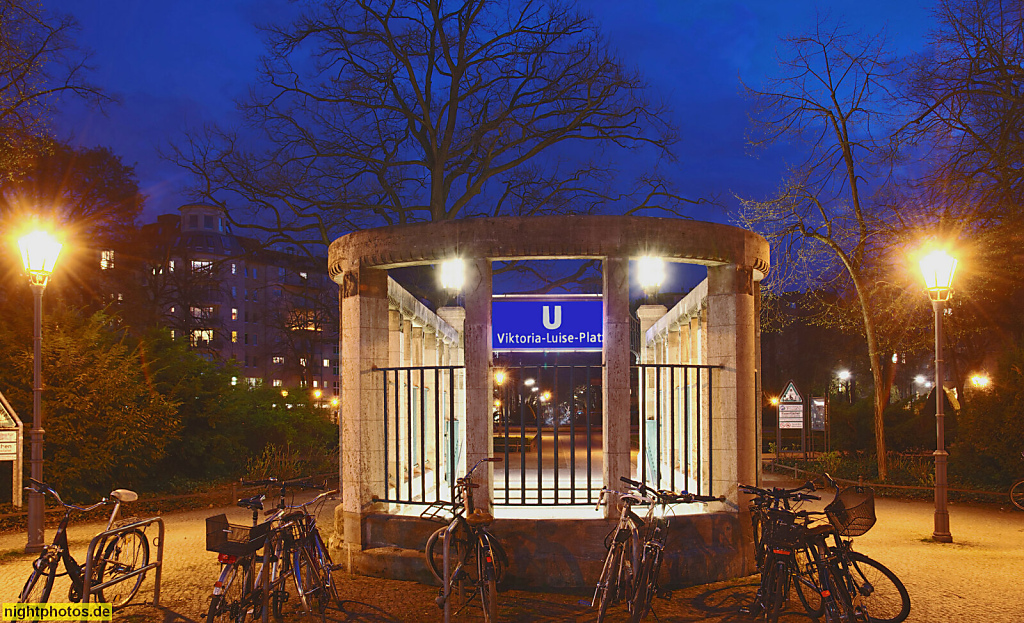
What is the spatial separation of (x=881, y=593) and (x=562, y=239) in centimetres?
411

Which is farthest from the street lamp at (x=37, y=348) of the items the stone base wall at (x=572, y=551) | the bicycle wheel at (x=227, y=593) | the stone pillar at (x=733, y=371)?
the stone pillar at (x=733, y=371)

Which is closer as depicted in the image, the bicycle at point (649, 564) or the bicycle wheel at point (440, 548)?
the bicycle at point (649, 564)

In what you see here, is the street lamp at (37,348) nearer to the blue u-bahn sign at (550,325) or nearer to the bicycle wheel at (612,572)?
the blue u-bahn sign at (550,325)

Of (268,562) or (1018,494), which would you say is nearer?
(268,562)

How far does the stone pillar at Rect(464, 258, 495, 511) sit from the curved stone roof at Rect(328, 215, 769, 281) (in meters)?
0.28

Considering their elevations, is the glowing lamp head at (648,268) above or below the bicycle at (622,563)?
above

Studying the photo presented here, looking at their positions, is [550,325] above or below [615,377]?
above

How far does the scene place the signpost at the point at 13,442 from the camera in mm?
10547

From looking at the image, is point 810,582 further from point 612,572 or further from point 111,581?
point 111,581

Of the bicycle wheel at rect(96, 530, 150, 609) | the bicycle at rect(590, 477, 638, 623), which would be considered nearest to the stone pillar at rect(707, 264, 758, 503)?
the bicycle at rect(590, 477, 638, 623)

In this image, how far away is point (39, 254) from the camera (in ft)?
31.7

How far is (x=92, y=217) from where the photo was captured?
24906 millimetres

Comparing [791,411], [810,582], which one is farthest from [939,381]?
[791,411]

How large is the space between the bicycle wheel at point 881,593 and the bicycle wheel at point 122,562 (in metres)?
5.98
